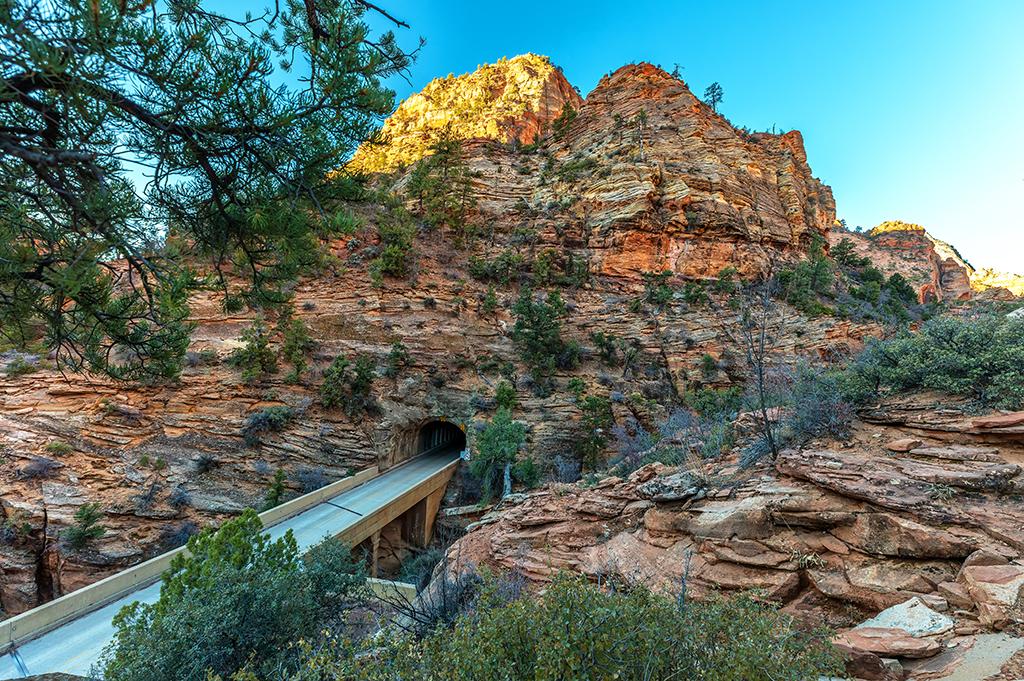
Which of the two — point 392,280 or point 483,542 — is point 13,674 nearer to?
point 483,542

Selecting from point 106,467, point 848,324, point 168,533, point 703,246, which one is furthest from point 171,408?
point 848,324

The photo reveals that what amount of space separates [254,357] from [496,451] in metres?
9.25

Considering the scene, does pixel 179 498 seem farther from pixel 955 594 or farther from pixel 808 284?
pixel 808 284

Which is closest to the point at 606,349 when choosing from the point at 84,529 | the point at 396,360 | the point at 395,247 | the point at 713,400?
the point at 713,400

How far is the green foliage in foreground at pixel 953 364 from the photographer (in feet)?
14.6

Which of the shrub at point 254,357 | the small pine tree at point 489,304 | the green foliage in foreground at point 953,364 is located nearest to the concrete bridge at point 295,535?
the shrub at point 254,357

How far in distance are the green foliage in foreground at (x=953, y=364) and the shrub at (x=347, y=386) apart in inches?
552

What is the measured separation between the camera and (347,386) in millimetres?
14656

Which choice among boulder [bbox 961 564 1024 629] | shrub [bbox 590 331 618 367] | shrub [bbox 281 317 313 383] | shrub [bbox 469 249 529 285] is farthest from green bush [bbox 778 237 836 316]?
shrub [bbox 281 317 313 383]

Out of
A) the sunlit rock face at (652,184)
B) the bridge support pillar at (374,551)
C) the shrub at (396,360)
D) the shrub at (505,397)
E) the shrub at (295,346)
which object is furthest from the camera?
the sunlit rock face at (652,184)

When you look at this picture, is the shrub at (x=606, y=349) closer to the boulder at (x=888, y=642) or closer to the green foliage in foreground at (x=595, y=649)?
the boulder at (x=888, y=642)

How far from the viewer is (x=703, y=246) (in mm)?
21453

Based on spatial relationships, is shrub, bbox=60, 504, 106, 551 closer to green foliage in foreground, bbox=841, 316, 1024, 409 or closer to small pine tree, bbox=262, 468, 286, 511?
small pine tree, bbox=262, 468, 286, 511

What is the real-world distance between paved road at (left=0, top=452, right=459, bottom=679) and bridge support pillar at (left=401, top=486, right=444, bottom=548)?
0.89 m
